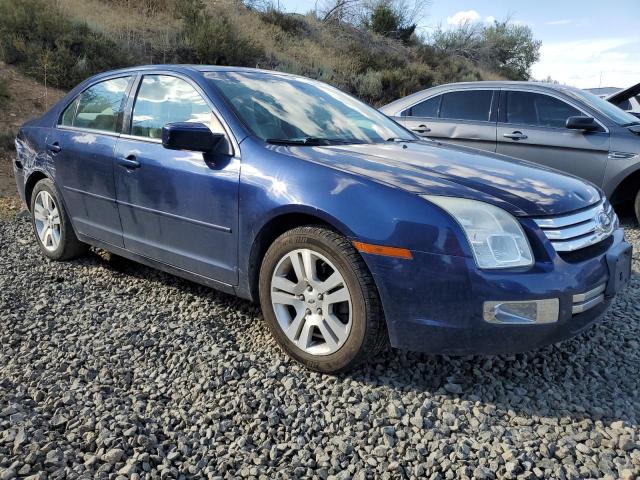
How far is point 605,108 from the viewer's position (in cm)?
610

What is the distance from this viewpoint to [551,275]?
243 centimetres

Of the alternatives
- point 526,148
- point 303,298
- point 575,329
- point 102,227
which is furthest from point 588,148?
point 102,227

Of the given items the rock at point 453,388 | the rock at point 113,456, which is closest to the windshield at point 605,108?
the rock at point 453,388

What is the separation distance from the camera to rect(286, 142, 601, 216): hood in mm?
2562

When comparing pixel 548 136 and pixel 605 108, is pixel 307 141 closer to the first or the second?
pixel 548 136

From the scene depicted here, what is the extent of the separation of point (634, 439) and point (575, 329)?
0.51 m

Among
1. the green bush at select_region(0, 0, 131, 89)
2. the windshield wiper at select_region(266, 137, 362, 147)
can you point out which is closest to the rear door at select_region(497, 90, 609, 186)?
the windshield wiper at select_region(266, 137, 362, 147)

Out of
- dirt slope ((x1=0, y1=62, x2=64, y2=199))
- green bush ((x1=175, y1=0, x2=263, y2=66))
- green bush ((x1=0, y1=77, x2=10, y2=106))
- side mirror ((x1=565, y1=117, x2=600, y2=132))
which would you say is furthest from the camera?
green bush ((x1=175, y1=0, x2=263, y2=66))

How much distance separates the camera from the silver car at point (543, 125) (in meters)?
5.77

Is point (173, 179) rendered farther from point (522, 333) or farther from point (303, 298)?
point (522, 333)

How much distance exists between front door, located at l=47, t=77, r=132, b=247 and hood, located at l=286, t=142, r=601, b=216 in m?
1.57

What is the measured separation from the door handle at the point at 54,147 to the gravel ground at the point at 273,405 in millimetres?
1306

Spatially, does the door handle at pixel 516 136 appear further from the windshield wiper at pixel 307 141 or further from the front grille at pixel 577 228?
the windshield wiper at pixel 307 141

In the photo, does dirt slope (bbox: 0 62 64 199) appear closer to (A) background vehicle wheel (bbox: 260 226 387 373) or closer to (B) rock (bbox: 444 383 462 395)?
(A) background vehicle wheel (bbox: 260 226 387 373)
